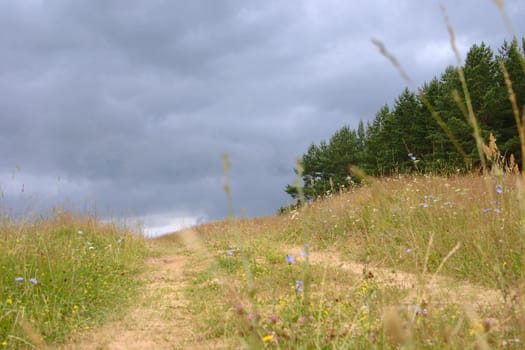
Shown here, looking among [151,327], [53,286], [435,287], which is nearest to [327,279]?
[435,287]

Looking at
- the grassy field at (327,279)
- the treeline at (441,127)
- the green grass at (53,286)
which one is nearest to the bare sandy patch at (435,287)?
the grassy field at (327,279)

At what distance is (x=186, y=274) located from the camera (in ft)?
22.0

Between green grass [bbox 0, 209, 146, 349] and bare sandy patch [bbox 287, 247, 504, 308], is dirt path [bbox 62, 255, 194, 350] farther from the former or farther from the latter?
bare sandy patch [bbox 287, 247, 504, 308]

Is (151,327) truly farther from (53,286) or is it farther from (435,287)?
(435,287)

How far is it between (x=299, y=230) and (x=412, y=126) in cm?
1998

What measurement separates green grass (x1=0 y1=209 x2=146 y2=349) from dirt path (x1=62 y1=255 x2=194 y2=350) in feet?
0.70

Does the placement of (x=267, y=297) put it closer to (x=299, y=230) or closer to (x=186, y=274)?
(x=186, y=274)

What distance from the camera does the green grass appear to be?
405 cm

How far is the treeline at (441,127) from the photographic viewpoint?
21859 mm

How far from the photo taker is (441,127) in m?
25.1

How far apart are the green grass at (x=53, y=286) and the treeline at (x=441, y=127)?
11.8m

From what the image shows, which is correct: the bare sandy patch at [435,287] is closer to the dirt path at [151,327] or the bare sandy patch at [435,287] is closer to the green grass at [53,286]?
the dirt path at [151,327]

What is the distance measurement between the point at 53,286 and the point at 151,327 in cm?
139

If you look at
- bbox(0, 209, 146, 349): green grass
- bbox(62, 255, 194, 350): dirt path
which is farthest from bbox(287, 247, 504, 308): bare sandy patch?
bbox(0, 209, 146, 349): green grass
